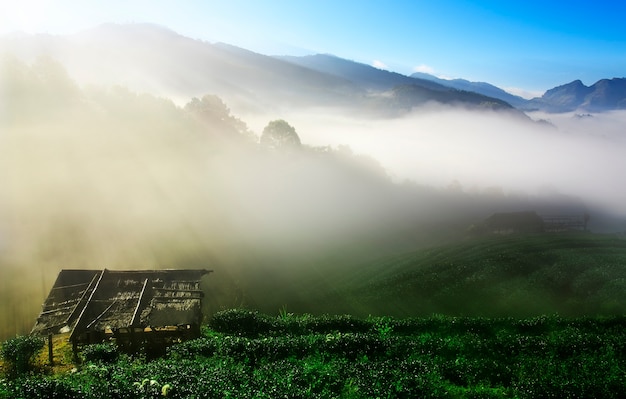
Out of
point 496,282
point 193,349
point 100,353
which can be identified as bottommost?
point 193,349

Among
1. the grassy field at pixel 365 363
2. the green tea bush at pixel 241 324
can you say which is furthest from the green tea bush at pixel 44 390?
the green tea bush at pixel 241 324

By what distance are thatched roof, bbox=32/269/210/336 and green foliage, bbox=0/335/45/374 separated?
1.25m

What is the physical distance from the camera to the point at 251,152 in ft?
246

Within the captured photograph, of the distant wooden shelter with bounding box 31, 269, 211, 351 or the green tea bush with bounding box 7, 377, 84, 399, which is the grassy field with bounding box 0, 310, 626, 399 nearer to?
the green tea bush with bounding box 7, 377, 84, 399

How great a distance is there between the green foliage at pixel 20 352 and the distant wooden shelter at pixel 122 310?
3.82 feet

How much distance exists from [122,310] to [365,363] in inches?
657

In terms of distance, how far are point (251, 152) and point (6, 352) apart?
176 ft

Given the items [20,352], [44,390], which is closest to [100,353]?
[20,352]

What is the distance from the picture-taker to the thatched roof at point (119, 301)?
27.6m

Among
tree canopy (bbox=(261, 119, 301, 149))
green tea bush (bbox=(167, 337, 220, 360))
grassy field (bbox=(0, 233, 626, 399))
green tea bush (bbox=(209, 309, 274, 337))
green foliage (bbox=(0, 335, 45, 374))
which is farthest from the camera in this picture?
tree canopy (bbox=(261, 119, 301, 149))

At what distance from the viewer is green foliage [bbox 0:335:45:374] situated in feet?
81.8

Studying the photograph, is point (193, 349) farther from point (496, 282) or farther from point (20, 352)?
point (496, 282)

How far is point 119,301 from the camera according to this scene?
96.5 ft

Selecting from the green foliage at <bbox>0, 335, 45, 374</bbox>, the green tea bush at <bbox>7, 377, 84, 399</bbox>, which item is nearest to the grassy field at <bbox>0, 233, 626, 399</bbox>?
the green tea bush at <bbox>7, 377, 84, 399</bbox>
